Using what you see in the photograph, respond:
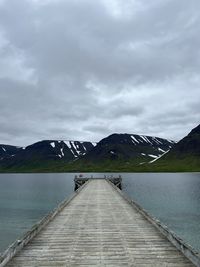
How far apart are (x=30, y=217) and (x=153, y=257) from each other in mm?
36711

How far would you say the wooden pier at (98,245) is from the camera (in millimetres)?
13539

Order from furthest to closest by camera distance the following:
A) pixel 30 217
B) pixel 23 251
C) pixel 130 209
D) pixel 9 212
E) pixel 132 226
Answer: pixel 9 212 < pixel 30 217 < pixel 130 209 < pixel 132 226 < pixel 23 251

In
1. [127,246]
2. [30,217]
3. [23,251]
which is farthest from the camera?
[30,217]

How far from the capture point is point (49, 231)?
1983 cm

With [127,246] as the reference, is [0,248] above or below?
below

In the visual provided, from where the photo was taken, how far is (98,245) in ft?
53.7

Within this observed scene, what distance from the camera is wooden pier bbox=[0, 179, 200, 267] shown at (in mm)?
13539

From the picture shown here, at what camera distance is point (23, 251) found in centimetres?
1521

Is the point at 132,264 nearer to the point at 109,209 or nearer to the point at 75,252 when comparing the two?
the point at 75,252

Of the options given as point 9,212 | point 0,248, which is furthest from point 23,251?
point 9,212

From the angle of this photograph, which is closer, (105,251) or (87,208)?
(105,251)

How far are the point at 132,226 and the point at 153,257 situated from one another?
7.40 m

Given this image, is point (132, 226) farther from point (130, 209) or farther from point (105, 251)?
point (130, 209)

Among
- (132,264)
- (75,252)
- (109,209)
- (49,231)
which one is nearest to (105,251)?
(75,252)
